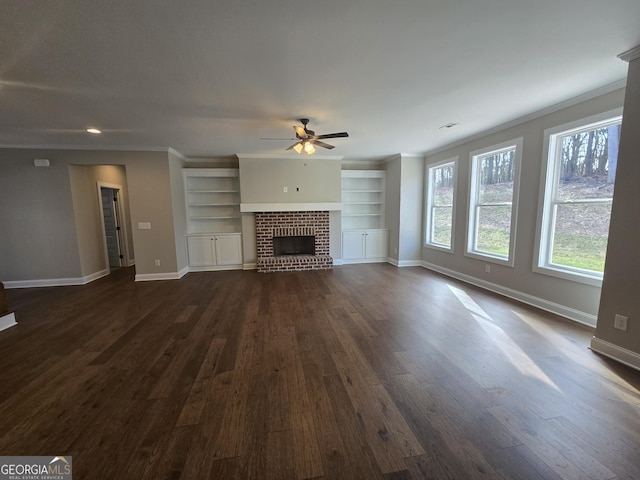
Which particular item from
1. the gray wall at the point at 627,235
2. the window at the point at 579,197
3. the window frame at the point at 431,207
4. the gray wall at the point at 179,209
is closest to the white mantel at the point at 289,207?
the gray wall at the point at 179,209

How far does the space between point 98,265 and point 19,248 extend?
1.13m

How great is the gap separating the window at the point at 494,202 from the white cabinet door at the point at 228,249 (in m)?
4.70

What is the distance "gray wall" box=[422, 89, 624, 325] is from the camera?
2867mm

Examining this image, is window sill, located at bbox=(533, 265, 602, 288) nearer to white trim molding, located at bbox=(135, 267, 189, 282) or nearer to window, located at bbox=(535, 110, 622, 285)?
window, located at bbox=(535, 110, 622, 285)

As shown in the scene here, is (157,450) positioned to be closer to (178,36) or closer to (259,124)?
(178,36)

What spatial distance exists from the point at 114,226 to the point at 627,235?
8.38 metres

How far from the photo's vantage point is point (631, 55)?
2049 millimetres

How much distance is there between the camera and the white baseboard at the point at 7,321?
9.72 feet

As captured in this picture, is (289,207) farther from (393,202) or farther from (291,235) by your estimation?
(393,202)

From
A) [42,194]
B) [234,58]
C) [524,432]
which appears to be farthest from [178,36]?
[42,194]

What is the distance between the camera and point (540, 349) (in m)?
2.41

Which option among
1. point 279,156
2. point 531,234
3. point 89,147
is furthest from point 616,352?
point 89,147

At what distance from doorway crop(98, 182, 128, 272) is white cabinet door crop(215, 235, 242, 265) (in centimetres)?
250

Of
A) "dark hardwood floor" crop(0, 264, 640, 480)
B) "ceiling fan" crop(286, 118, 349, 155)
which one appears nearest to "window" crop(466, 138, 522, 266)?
"dark hardwood floor" crop(0, 264, 640, 480)
